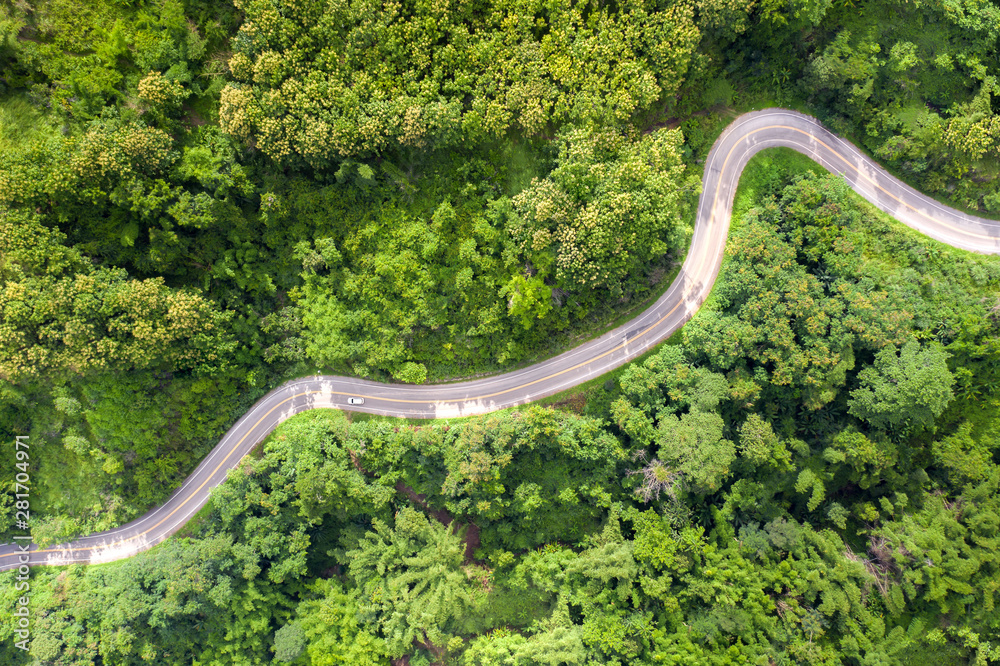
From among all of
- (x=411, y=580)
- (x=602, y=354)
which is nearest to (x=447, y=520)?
(x=411, y=580)

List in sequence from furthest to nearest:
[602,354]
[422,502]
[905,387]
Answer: [422,502]
[602,354]
[905,387]

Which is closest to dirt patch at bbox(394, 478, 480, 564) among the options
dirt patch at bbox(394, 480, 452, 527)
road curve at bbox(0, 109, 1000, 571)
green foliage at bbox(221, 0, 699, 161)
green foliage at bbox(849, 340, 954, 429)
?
dirt patch at bbox(394, 480, 452, 527)

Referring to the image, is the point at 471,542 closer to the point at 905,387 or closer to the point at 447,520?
the point at 447,520

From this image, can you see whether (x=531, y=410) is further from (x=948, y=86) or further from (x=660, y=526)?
(x=948, y=86)

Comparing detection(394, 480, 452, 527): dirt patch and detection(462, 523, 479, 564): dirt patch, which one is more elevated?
detection(394, 480, 452, 527): dirt patch

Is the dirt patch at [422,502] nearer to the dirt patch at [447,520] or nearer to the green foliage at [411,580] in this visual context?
the dirt patch at [447,520]

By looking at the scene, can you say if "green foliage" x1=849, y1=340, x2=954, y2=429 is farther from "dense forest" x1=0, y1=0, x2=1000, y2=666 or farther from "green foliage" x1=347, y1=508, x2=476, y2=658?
"green foliage" x1=347, y1=508, x2=476, y2=658

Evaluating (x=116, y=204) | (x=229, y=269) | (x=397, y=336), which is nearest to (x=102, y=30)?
(x=116, y=204)
